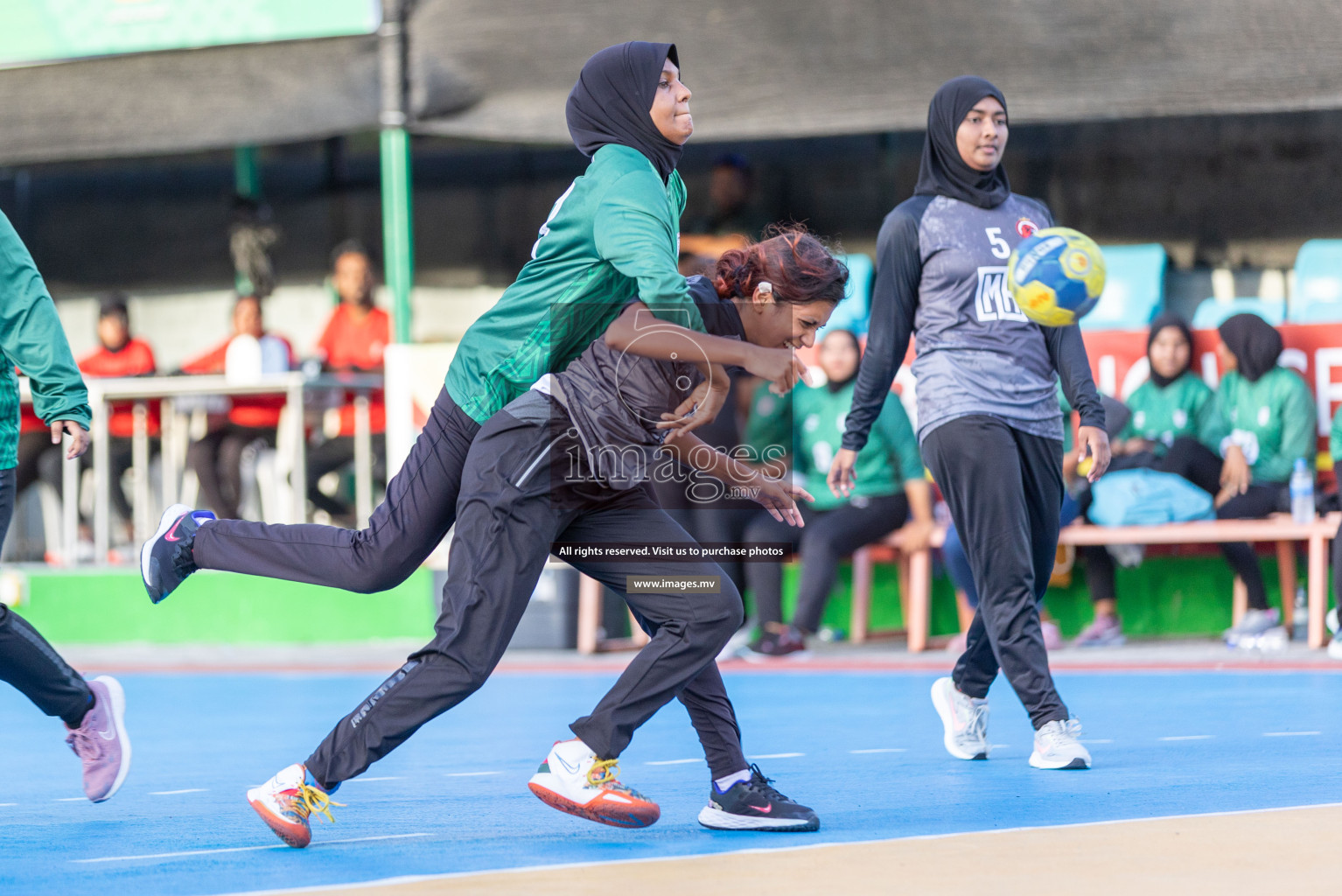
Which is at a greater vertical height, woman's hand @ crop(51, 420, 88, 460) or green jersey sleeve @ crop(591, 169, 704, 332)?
green jersey sleeve @ crop(591, 169, 704, 332)

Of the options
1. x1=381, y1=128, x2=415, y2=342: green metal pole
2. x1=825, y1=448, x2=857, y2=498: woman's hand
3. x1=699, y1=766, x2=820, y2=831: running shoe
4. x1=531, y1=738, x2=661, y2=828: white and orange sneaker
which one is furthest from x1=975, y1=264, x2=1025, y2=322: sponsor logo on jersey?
x1=381, y1=128, x2=415, y2=342: green metal pole

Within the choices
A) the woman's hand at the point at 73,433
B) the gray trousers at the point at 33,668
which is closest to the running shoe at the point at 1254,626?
the gray trousers at the point at 33,668

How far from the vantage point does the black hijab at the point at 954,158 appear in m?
5.63

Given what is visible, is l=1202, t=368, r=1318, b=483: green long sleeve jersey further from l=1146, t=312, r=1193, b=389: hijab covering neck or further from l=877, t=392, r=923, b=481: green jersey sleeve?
l=877, t=392, r=923, b=481: green jersey sleeve

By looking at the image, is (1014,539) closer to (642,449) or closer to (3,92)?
(642,449)

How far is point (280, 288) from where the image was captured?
46.8 ft

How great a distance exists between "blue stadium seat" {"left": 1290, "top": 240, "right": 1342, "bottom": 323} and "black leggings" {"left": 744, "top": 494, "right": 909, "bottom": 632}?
9.27ft

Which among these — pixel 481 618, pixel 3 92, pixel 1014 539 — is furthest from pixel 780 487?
A: pixel 3 92

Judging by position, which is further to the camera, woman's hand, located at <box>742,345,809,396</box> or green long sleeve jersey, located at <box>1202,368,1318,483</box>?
green long sleeve jersey, located at <box>1202,368,1318,483</box>

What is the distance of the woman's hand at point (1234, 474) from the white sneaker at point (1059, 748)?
4580mm

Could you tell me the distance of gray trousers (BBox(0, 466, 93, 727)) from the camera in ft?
15.9

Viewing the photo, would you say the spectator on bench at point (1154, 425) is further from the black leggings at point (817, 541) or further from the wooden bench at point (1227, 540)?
the black leggings at point (817, 541)

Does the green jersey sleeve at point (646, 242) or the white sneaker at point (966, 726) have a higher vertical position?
the green jersey sleeve at point (646, 242)

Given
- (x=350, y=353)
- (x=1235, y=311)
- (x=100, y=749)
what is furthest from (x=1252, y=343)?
(x=100, y=749)
